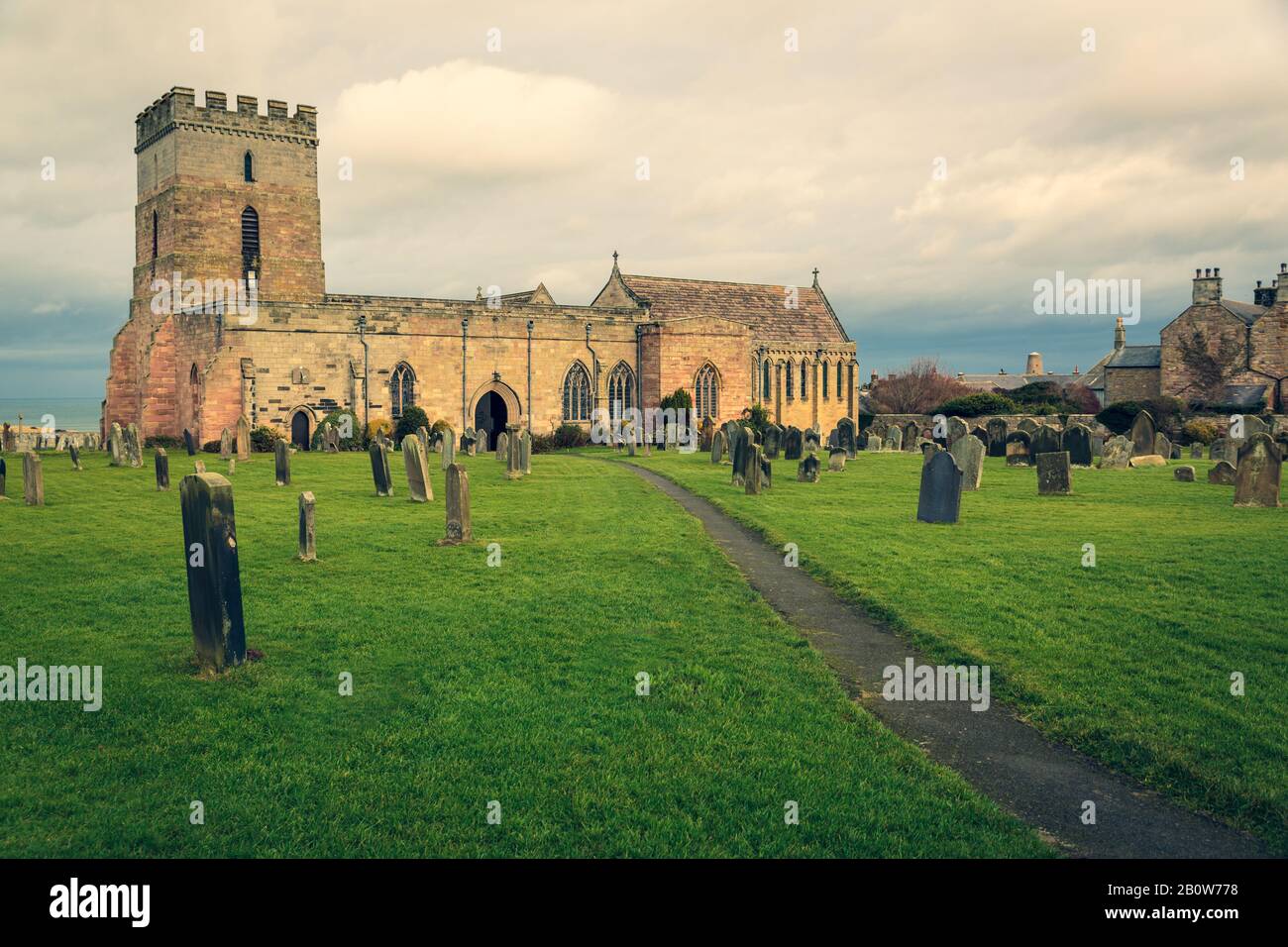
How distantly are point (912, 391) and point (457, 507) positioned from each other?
61481 mm

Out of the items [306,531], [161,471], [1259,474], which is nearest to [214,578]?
[306,531]

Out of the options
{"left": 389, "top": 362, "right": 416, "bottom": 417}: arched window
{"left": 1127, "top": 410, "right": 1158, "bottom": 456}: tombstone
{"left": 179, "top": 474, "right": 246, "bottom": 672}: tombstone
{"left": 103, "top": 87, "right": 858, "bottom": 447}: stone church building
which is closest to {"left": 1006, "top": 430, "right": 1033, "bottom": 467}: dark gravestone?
{"left": 1127, "top": 410, "right": 1158, "bottom": 456}: tombstone

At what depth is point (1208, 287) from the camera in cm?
5016

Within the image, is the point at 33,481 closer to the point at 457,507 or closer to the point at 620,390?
the point at 457,507

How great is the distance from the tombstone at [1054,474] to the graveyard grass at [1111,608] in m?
0.43

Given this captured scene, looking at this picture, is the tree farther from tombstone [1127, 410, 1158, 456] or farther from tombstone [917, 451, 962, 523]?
tombstone [917, 451, 962, 523]

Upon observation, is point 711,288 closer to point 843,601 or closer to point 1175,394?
point 1175,394

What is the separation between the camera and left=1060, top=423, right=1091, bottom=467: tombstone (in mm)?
25922

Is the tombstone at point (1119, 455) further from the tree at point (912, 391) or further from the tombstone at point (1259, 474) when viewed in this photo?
the tree at point (912, 391)

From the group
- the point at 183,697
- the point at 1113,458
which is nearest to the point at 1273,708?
the point at 183,697

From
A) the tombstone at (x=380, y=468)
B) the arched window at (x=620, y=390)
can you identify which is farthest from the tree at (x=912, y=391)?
the tombstone at (x=380, y=468)
